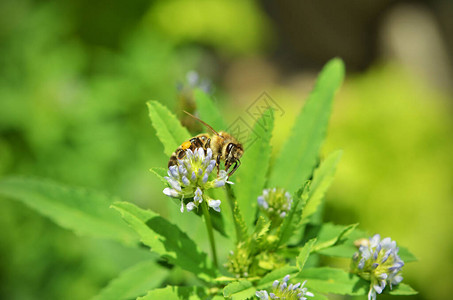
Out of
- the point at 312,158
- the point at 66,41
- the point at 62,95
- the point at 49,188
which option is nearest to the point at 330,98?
the point at 312,158

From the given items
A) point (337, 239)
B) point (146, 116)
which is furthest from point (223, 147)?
point (146, 116)

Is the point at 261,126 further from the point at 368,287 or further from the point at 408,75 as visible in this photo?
the point at 408,75

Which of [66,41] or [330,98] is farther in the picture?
[66,41]

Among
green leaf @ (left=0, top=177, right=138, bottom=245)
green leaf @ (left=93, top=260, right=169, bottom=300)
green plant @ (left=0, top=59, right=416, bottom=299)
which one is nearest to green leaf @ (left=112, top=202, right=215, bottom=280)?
green plant @ (left=0, top=59, right=416, bottom=299)

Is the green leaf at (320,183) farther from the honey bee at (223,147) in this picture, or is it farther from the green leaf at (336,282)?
the honey bee at (223,147)

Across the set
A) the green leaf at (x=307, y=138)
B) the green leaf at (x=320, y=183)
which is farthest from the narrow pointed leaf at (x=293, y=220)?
the green leaf at (x=307, y=138)
